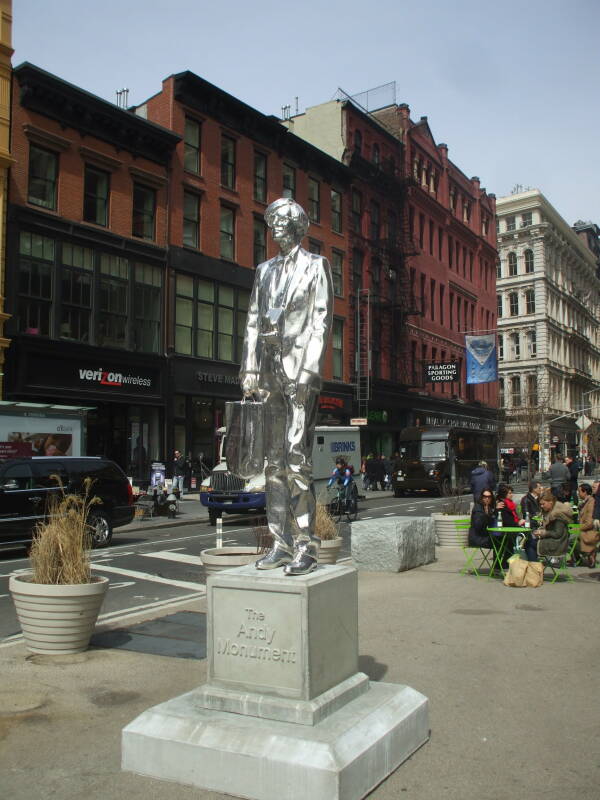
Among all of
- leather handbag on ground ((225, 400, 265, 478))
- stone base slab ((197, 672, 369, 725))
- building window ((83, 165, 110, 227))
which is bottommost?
stone base slab ((197, 672, 369, 725))

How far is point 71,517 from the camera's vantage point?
6926mm

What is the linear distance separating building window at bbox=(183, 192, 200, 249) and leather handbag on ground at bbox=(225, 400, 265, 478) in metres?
25.6

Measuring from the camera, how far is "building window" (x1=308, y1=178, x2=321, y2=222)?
1481 inches

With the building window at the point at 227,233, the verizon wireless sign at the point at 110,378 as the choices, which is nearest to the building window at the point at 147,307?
the verizon wireless sign at the point at 110,378

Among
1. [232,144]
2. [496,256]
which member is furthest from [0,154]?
[496,256]

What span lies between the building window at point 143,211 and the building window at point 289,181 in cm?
856

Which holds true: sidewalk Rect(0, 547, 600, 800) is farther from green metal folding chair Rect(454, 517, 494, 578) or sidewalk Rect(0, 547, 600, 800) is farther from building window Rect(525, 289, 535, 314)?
building window Rect(525, 289, 535, 314)

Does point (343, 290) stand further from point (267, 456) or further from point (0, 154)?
point (267, 456)

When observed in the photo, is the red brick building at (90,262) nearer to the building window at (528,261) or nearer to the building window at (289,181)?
the building window at (289,181)

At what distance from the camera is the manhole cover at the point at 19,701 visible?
523 centimetres

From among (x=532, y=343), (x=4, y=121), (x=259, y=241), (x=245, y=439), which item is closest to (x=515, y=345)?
(x=532, y=343)

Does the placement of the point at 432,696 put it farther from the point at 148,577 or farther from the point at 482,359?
the point at 482,359

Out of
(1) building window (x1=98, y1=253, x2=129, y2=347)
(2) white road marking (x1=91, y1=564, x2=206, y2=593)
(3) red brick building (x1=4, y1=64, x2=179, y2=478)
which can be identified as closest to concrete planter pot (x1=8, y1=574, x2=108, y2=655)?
(2) white road marking (x1=91, y1=564, x2=206, y2=593)

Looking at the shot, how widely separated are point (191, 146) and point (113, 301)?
26.2 ft
